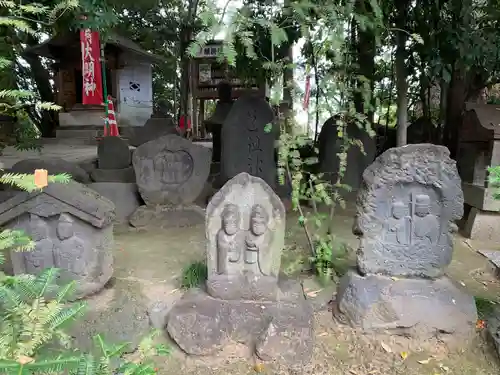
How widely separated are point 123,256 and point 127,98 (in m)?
13.7

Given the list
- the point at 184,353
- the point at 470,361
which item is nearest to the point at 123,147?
the point at 184,353

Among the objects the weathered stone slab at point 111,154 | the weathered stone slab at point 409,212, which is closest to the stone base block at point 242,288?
the weathered stone slab at point 409,212

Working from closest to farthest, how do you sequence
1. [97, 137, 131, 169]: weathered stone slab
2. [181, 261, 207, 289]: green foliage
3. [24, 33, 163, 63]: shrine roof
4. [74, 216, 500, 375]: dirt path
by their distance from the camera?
[74, 216, 500, 375]: dirt path
[181, 261, 207, 289]: green foliage
[97, 137, 131, 169]: weathered stone slab
[24, 33, 163, 63]: shrine roof

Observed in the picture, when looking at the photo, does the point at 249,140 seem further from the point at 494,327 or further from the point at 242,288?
the point at 494,327

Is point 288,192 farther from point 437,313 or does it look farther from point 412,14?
point 437,313

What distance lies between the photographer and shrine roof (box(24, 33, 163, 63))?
44.0 feet

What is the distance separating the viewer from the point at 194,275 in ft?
11.7

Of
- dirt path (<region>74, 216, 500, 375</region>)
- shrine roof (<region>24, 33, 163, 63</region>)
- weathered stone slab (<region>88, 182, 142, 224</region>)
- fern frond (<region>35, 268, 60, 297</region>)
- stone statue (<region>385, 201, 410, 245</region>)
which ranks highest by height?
shrine roof (<region>24, 33, 163, 63</region>)

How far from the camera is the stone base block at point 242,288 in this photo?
3.17 m

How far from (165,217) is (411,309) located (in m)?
3.47

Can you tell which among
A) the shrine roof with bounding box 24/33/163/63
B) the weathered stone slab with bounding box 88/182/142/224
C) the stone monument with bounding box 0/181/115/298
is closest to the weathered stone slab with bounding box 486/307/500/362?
the stone monument with bounding box 0/181/115/298

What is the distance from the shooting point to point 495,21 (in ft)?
17.6

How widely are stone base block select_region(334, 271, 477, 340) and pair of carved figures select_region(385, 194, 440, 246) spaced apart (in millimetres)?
360

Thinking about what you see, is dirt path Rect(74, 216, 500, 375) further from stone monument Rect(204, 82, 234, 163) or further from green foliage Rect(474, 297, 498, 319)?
stone monument Rect(204, 82, 234, 163)
